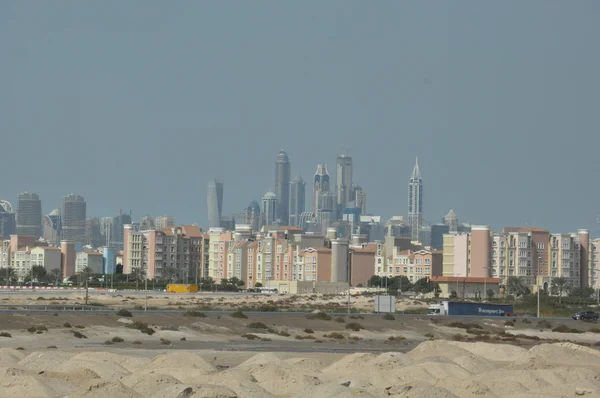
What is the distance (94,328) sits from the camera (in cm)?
6919

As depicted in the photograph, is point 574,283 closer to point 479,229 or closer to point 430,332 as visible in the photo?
point 479,229

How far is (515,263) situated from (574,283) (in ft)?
34.4

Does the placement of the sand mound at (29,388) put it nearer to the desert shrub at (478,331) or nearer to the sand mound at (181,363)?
the sand mound at (181,363)

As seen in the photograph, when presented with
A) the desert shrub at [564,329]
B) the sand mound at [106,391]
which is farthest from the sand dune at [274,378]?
the desert shrub at [564,329]

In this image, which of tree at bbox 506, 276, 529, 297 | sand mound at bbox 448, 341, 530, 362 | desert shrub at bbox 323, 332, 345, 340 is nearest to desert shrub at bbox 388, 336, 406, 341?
desert shrub at bbox 323, 332, 345, 340

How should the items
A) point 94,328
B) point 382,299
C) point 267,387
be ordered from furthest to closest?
1. point 382,299
2. point 94,328
3. point 267,387

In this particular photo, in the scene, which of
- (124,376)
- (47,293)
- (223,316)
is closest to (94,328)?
(223,316)

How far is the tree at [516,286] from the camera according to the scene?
6929 inches

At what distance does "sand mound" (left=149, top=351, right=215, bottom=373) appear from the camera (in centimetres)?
4088

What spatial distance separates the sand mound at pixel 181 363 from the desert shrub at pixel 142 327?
25959 millimetres

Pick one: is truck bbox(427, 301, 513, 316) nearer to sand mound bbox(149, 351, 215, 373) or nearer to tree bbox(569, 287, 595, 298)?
sand mound bbox(149, 351, 215, 373)

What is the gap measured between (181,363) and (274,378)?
14.0 ft

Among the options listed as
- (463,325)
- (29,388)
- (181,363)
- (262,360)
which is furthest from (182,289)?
(29,388)

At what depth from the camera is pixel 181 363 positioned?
4138 centimetres
